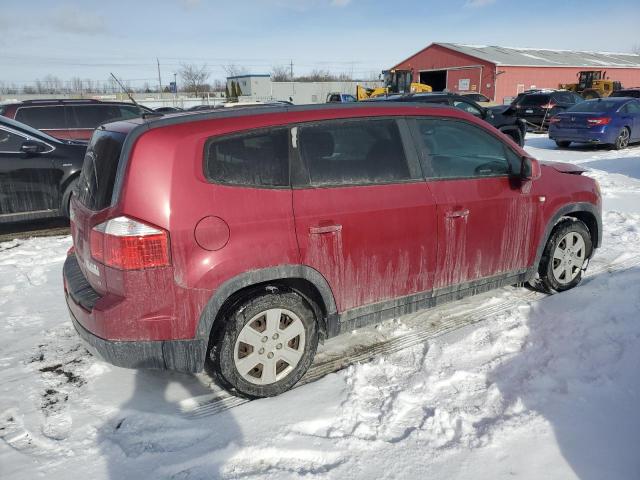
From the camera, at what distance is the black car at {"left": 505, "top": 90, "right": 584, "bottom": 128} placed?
1909 cm

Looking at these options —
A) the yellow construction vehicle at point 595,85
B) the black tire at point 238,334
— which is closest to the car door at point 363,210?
the black tire at point 238,334

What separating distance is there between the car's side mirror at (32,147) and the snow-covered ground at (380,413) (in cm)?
325

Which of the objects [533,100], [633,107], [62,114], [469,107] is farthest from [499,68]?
[62,114]

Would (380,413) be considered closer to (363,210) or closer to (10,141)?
(363,210)

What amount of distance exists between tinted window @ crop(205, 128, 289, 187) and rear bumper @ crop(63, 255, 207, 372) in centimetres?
95

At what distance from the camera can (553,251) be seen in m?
4.27

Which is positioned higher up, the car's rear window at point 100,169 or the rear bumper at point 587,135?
the car's rear window at point 100,169

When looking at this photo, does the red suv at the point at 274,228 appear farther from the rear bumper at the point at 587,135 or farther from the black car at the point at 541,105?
the black car at the point at 541,105

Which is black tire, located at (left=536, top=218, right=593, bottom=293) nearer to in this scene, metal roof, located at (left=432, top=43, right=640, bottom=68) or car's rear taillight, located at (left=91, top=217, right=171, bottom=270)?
car's rear taillight, located at (left=91, top=217, right=171, bottom=270)

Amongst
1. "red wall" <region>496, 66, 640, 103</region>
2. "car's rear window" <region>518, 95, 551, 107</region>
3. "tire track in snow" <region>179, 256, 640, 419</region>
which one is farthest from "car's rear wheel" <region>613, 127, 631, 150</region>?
"red wall" <region>496, 66, 640, 103</region>

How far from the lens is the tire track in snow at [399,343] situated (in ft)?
9.81

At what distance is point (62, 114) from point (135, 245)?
8.15 m

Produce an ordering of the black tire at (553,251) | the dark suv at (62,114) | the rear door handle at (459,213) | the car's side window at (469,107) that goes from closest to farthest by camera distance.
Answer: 1. the rear door handle at (459,213)
2. the black tire at (553,251)
3. the dark suv at (62,114)
4. the car's side window at (469,107)

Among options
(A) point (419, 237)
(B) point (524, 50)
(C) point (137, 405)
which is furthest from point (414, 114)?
(B) point (524, 50)
